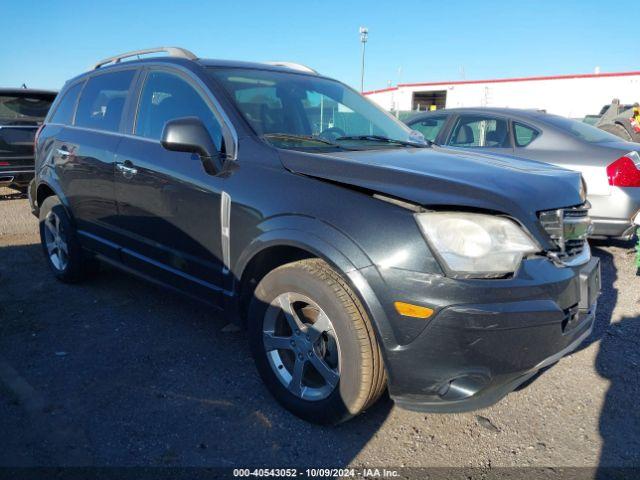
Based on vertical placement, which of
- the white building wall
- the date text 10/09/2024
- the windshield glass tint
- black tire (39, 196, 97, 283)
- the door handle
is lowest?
the date text 10/09/2024

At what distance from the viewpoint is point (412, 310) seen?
1.99m

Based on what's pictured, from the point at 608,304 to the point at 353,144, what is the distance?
282 cm

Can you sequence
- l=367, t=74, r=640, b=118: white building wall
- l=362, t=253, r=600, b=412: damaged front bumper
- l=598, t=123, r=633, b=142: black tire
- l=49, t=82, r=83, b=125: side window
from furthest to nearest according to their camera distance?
1. l=367, t=74, r=640, b=118: white building wall
2. l=598, t=123, r=633, b=142: black tire
3. l=49, t=82, r=83, b=125: side window
4. l=362, t=253, r=600, b=412: damaged front bumper

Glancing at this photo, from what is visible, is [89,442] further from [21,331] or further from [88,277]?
[88,277]

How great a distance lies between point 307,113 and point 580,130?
3.98m

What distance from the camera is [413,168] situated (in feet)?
7.64

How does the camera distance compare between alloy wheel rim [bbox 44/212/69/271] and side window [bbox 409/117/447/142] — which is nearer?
alloy wheel rim [bbox 44/212/69/271]

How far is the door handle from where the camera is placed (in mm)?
3292

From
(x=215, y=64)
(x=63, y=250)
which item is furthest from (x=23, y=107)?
(x=215, y=64)

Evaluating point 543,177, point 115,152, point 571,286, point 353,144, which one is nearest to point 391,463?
point 571,286

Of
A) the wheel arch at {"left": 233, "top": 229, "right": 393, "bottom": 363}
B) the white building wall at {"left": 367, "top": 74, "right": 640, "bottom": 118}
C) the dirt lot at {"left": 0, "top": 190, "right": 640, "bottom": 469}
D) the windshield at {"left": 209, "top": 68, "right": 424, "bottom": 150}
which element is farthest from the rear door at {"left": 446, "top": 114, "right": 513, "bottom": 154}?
the white building wall at {"left": 367, "top": 74, "right": 640, "bottom": 118}

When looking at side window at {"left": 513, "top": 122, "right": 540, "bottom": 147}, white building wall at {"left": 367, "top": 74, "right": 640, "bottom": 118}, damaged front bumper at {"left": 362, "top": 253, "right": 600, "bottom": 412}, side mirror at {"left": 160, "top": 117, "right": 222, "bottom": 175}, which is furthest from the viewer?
white building wall at {"left": 367, "top": 74, "right": 640, "bottom": 118}

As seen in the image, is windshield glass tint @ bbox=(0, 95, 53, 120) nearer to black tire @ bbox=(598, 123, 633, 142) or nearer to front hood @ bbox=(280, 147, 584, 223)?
front hood @ bbox=(280, 147, 584, 223)

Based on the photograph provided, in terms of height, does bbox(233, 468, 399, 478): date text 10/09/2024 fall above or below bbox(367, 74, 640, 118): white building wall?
below
